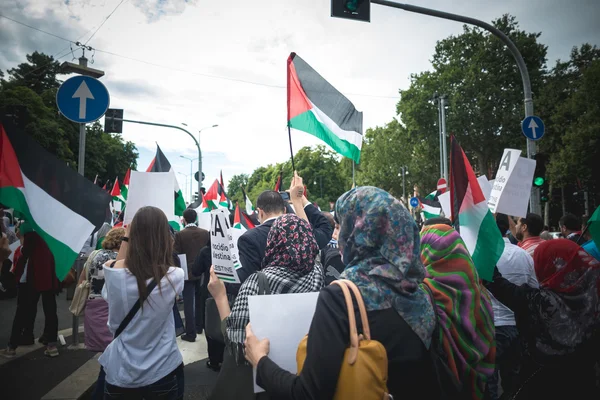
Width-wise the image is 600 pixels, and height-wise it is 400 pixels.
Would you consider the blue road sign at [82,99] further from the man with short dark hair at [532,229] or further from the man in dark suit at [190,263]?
the man with short dark hair at [532,229]

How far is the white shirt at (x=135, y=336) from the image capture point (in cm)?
267

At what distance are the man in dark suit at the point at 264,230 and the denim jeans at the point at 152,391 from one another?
3.59 ft

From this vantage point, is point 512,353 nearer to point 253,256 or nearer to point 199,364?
point 253,256

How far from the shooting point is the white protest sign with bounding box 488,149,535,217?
14.7 feet

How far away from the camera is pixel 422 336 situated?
1685 millimetres

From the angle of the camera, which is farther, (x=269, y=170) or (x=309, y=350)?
(x=269, y=170)

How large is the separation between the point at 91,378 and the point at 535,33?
123ft

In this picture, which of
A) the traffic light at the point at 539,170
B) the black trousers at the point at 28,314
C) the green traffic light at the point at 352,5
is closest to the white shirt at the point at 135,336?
the black trousers at the point at 28,314

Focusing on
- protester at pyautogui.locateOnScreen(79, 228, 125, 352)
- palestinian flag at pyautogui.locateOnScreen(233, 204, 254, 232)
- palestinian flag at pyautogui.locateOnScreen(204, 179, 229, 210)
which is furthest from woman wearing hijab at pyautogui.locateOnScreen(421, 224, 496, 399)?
palestinian flag at pyautogui.locateOnScreen(204, 179, 229, 210)

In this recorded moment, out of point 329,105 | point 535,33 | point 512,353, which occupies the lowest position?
point 512,353

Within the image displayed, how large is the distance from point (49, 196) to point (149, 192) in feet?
6.52

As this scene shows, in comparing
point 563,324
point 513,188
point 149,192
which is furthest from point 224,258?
point 513,188

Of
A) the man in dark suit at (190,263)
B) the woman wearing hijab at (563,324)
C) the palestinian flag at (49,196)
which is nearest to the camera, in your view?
the palestinian flag at (49,196)

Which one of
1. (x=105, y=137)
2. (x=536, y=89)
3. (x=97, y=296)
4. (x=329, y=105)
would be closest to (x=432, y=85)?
(x=536, y=89)
